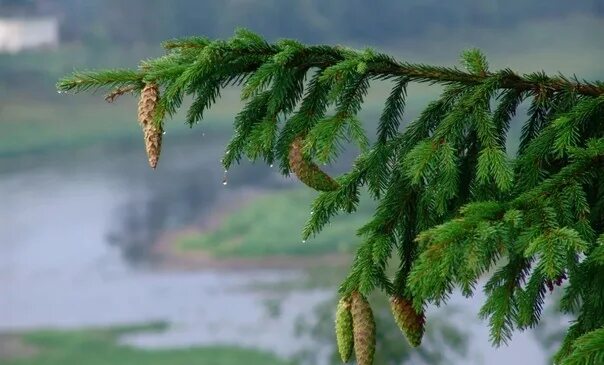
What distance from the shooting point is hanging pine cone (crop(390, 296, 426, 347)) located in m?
0.86

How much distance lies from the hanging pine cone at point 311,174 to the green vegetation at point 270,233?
4.29m

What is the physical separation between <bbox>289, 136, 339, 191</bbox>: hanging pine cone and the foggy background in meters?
4.23

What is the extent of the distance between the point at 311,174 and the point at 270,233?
4.43 m

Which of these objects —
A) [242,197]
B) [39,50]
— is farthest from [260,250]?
[39,50]

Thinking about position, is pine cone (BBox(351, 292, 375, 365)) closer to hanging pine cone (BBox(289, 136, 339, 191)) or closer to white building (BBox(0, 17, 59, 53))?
hanging pine cone (BBox(289, 136, 339, 191))

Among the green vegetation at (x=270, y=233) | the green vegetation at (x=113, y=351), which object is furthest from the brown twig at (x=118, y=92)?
the green vegetation at (x=113, y=351)

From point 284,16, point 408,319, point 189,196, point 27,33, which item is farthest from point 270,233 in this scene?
point 408,319

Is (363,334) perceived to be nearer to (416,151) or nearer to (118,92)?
(416,151)

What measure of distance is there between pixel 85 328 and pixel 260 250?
105 centimetres

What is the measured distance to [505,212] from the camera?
742 mm

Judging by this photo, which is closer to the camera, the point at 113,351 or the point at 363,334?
the point at 363,334

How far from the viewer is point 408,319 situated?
865 mm

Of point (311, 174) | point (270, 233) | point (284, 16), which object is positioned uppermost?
point (284, 16)

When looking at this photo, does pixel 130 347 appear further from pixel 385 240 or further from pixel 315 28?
pixel 385 240
